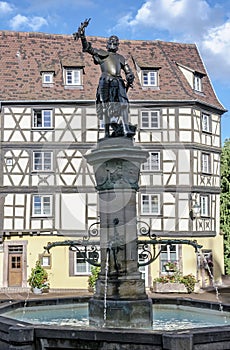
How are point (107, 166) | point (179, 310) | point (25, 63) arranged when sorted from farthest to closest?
1. point (25, 63)
2. point (179, 310)
3. point (107, 166)

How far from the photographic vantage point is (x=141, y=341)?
7066mm

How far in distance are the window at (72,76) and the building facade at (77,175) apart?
19 centimetres

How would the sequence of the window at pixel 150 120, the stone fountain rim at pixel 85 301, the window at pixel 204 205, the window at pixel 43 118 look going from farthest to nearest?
1. the window at pixel 204 205
2. the window at pixel 150 120
3. the window at pixel 43 118
4. the stone fountain rim at pixel 85 301

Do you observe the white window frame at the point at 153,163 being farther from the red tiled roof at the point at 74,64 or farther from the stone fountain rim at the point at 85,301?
the stone fountain rim at the point at 85,301

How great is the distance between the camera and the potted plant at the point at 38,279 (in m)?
26.5

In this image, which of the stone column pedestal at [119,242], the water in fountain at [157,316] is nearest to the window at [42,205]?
the water in fountain at [157,316]

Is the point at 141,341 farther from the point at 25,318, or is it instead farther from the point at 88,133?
the point at 88,133

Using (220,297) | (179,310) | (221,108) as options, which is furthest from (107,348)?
(221,108)

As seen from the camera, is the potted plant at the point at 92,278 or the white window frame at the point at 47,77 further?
the white window frame at the point at 47,77

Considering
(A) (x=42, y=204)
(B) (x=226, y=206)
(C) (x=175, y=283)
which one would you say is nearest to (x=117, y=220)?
(C) (x=175, y=283)

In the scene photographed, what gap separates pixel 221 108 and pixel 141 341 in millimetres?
24786

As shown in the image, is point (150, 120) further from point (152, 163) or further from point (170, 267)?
point (170, 267)

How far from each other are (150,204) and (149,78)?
719 cm

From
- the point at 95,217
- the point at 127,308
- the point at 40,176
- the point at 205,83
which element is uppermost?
the point at 205,83
